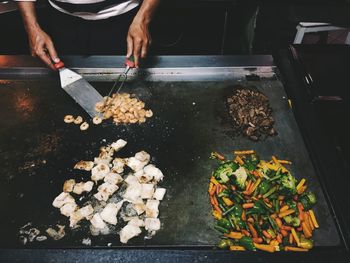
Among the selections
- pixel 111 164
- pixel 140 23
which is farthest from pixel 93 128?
pixel 140 23

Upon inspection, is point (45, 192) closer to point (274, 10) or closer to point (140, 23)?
point (140, 23)

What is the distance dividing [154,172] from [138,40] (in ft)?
4.26

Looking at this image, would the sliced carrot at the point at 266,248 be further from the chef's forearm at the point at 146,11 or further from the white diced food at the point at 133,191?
the chef's forearm at the point at 146,11

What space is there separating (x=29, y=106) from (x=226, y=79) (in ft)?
6.63

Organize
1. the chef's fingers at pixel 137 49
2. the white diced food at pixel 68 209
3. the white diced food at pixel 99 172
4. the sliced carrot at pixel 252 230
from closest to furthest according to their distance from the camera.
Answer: the sliced carrot at pixel 252 230
the white diced food at pixel 68 209
the white diced food at pixel 99 172
the chef's fingers at pixel 137 49

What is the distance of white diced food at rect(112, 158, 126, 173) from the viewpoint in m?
2.49

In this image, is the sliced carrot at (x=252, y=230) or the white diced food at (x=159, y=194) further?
the white diced food at (x=159, y=194)

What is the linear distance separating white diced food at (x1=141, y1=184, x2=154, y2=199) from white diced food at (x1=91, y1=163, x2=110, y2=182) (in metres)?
0.35

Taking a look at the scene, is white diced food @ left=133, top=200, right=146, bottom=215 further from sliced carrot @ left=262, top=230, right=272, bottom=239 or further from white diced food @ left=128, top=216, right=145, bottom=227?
sliced carrot @ left=262, top=230, right=272, bottom=239

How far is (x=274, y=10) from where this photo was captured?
4.37 metres

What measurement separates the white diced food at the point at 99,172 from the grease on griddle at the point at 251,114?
1.22 m

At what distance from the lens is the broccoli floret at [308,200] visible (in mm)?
2227

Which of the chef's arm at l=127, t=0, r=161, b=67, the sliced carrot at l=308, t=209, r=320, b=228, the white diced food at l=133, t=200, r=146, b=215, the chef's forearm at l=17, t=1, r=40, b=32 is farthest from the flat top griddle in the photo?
the chef's forearm at l=17, t=1, r=40, b=32

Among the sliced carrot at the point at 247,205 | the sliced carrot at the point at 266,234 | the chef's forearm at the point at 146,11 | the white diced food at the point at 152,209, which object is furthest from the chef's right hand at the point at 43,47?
the sliced carrot at the point at 266,234
